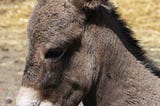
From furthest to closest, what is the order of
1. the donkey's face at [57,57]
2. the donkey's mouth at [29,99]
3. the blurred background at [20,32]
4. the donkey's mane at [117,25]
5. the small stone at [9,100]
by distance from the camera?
1. the blurred background at [20,32]
2. the small stone at [9,100]
3. the donkey's mane at [117,25]
4. the donkey's face at [57,57]
5. the donkey's mouth at [29,99]

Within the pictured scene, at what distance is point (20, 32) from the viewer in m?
15.7

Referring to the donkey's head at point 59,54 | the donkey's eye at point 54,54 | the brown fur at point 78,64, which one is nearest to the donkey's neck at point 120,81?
the brown fur at point 78,64

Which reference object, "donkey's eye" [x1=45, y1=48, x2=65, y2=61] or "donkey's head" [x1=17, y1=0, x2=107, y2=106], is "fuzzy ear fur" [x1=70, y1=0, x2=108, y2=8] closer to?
"donkey's head" [x1=17, y1=0, x2=107, y2=106]

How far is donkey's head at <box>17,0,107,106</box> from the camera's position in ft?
15.4

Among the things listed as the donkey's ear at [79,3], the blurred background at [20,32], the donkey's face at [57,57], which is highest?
the donkey's ear at [79,3]

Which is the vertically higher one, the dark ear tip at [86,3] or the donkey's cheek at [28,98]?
the dark ear tip at [86,3]

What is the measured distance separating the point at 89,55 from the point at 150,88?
55cm

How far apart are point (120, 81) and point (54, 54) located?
0.58 m

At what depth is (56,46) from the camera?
4695mm

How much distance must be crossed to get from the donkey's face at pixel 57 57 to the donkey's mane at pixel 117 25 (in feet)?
0.35

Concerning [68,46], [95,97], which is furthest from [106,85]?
[68,46]

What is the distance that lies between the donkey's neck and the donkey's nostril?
1.05 feet

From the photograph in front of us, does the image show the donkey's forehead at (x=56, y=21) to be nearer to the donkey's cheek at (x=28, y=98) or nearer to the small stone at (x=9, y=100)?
the donkey's cheek at (x=28, y=98)

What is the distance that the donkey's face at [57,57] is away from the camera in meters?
4.68
